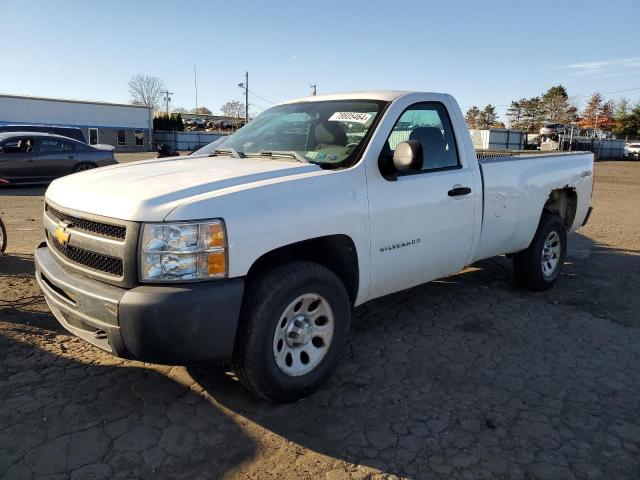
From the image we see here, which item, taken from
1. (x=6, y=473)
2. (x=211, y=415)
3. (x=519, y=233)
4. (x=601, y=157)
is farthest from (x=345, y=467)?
(x=601, y=157)

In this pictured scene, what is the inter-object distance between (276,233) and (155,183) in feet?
2.69

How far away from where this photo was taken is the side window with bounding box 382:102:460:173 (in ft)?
13.6

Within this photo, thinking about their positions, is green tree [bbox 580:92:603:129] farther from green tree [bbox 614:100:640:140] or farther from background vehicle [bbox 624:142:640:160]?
background vehicle [bbox 624:142:640:160]

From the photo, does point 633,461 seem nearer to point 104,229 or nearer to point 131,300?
point 131,300

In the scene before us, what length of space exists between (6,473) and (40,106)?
4803 cm

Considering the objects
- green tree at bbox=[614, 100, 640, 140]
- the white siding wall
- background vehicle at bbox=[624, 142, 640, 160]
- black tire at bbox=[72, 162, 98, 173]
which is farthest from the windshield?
green tree at bbox=[614, 100, 640, 140]

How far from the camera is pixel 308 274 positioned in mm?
3170

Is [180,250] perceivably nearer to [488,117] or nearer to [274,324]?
[274,324]

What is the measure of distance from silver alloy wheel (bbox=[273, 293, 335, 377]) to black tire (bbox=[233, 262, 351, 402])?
0.10 ft

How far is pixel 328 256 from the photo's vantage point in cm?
354

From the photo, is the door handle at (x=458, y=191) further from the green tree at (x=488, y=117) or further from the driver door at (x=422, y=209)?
the green tree at (x=488, y=117)

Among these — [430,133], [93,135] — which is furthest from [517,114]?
[430,133]

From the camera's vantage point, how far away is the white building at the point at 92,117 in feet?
139

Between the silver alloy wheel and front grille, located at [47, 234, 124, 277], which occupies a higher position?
front grille, located at [47, 234, 124, 277]
